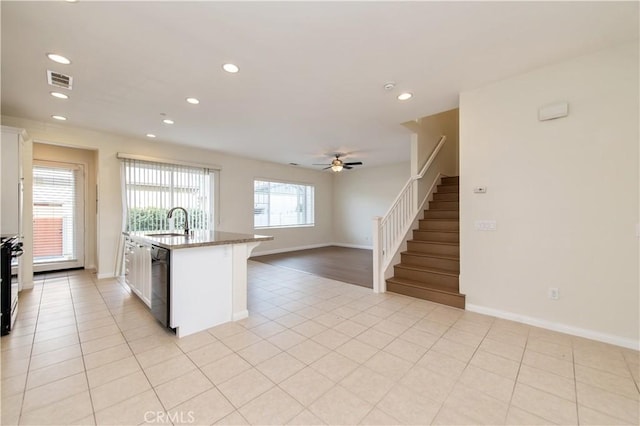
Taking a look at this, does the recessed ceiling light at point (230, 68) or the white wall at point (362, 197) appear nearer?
the recessed ceiling light at point (230, 68)

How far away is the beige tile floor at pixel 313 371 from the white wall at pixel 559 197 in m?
0.33

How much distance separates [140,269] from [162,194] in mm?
2666

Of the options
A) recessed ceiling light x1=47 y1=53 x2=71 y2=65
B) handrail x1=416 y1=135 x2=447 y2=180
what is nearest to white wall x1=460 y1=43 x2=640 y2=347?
handrail x1=416 y1=135 x2=447 y2=180

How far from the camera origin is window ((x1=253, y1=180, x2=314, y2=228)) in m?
7.89

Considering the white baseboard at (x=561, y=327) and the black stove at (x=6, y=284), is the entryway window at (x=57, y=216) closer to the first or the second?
the black stove at (x=6, y=284)

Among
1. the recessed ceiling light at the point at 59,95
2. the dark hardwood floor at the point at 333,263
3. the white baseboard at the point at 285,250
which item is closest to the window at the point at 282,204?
the white baseboard at the point at 285,250

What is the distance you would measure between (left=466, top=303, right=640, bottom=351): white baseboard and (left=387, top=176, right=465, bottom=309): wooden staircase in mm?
289

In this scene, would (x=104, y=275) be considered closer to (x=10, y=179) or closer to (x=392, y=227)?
(x=10, y=179)

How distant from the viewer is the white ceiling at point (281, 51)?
2.00 meters

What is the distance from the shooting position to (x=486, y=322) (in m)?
3.01

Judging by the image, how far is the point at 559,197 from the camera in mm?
2779

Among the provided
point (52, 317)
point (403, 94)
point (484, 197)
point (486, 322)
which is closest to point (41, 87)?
point (52, 317)

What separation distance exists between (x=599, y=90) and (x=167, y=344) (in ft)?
16.0

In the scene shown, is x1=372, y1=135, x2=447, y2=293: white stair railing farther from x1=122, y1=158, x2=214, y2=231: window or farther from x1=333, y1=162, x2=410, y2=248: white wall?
x1=122, y1=158, x2=214, y2=231: window
